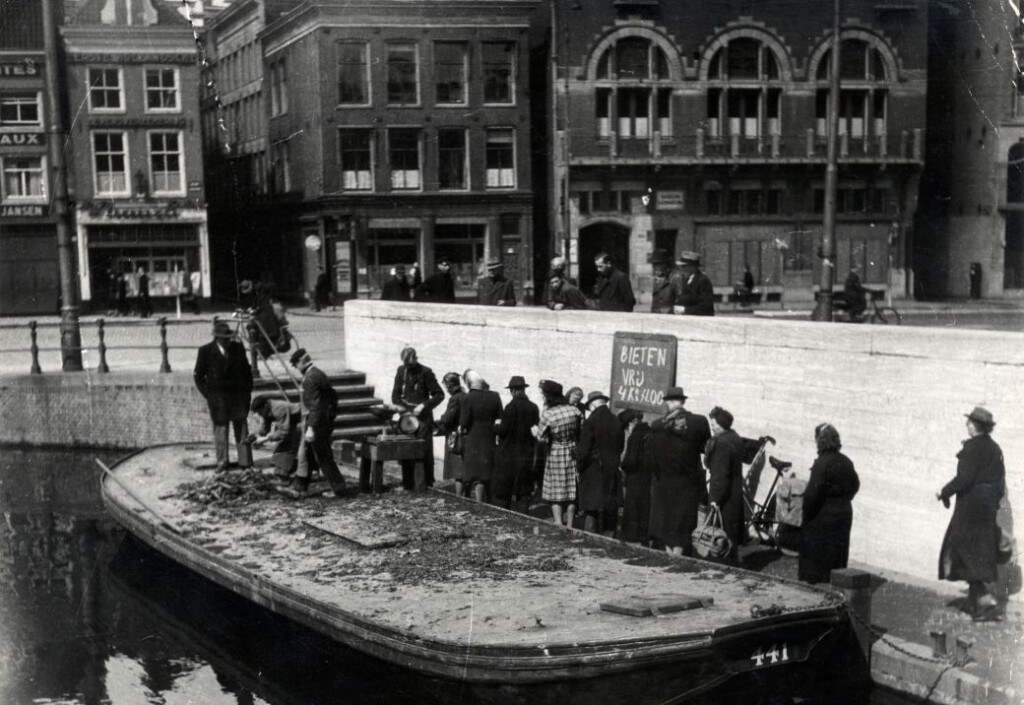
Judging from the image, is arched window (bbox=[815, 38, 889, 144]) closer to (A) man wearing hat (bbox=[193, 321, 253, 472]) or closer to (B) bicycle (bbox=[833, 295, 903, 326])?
(B) bicycle (bbox=[833, 295, 903, 326])

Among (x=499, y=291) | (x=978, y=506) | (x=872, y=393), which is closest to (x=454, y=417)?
(x=499, y=291)

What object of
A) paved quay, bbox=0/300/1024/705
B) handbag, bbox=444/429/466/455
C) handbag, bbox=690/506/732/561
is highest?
handbag, bbox=444/429/466/455

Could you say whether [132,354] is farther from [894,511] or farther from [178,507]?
[894,511]

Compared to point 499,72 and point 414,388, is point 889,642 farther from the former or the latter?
point 499,72

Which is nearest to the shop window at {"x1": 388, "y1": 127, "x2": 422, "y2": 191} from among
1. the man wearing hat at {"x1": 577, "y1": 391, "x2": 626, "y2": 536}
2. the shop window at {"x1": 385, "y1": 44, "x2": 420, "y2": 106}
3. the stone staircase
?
the shop window at {"x1": 385, "y1": 44, "x2": 420, "y2": 106}

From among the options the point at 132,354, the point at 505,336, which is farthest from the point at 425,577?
the point at 132,354

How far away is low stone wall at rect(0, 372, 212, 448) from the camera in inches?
857

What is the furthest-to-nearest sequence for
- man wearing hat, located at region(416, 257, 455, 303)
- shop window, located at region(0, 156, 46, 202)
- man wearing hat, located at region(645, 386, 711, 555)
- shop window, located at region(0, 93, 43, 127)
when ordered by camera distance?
shop window, located at region(0, 156, 46, 202) < shop window, located at region(0, 93, 43, 127) < man wearing hat, located at region(416, 257, 455, 303) < man wearing hat, located at region(645, 386, 711, 555)

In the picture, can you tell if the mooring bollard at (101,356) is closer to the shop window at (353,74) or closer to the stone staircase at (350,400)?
the stone staircase at (350,400)

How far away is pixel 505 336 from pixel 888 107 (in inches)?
1224

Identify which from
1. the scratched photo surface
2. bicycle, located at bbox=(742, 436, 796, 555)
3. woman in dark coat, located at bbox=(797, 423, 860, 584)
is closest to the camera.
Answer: the scratched photo surface

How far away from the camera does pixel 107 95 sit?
1544 inches

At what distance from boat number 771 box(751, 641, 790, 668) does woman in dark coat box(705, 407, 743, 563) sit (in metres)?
2.32

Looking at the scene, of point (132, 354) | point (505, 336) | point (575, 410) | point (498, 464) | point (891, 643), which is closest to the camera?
point (891, 643)
